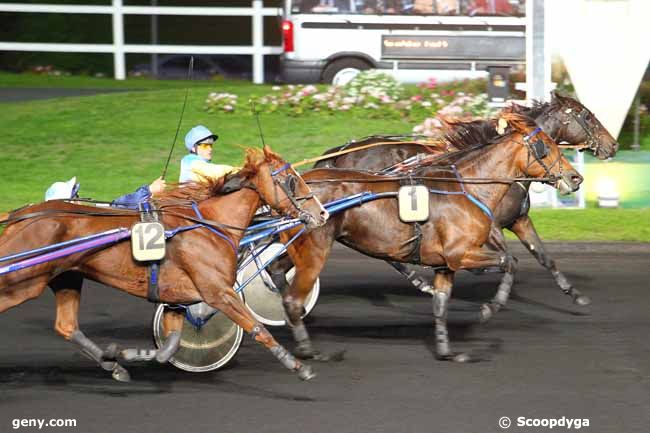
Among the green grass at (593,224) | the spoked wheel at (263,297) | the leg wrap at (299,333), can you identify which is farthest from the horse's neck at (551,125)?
the leg wrap at (299,333)

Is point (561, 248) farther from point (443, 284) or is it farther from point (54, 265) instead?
point (54, 265)

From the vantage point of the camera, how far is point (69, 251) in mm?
6488

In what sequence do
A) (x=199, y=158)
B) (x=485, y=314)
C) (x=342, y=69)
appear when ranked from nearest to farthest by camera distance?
(x=199, y=158)
(x=485, y=314)
(x=342, y=69)

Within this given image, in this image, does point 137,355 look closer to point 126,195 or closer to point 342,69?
point 126,195

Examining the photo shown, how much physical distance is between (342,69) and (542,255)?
34.8 ft

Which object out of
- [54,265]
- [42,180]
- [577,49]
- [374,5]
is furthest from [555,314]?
[374,5]

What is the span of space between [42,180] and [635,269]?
8065 millimetres

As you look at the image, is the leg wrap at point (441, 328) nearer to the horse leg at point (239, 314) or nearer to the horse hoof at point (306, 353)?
the horse hoof at point (306, 353)

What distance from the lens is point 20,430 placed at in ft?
20.1

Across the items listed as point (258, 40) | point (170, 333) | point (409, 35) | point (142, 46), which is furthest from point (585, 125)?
point (142, 46)

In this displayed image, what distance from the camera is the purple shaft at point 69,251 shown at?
6402 mm

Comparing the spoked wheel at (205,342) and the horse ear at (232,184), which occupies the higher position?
the horse ear at (232,184)

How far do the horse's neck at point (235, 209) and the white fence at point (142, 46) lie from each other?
1509 cm

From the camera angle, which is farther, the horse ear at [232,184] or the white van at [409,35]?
the white van at [409,35]
